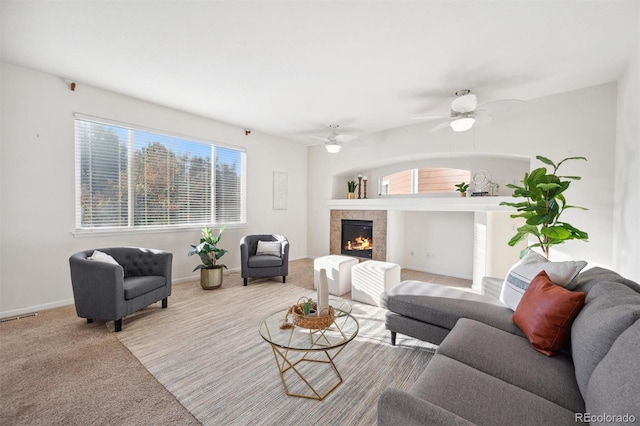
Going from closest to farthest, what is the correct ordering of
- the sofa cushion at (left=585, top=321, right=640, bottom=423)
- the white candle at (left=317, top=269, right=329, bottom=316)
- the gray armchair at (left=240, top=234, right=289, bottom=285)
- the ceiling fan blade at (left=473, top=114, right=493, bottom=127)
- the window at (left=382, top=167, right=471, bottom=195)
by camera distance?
1. the sofa cushion at (left=585, top=321, right=640, bottom=423)
2. the white candle at (left=317, top=269, right=329, bottom=316)
3. the ceiling fan blade at (left=473, top=114, right=493, bottom=127)
4. the gray armchair at (left=240, top=234, right=289, bottom=285)
5. the window at (left=382, top=167, right=471, bottom=195)

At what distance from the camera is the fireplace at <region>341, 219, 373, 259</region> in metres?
5.96

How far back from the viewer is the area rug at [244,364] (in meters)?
1.73

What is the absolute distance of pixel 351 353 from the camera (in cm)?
241

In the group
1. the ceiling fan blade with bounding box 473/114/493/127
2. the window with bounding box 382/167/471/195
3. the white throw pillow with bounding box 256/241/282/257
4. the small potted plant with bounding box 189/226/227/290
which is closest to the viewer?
the ceiling fan blade with bounding box 473/114/493/127

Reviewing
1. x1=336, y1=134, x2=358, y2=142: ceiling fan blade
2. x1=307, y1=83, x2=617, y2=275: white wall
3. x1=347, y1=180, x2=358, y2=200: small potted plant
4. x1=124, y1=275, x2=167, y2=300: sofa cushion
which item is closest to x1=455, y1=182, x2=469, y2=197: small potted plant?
x1=307, y1=83, x2=617, y2=275: white wall

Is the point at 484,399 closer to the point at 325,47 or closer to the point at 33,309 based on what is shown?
the point at 325,47

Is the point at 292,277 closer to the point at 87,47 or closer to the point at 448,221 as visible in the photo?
the point at 448,221

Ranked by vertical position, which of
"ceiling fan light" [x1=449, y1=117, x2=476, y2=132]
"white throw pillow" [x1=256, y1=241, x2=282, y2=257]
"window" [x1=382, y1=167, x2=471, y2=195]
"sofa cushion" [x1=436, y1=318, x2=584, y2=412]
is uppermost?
"ceiling fan light" [x1=449, y1=117, x2=476, y2=132]

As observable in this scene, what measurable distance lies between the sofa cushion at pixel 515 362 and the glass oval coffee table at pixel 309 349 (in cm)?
70

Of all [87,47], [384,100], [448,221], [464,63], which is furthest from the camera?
[448,221]

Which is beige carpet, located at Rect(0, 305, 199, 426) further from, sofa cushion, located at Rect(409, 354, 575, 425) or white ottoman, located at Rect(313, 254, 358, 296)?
white ottoman, located at Rect(313, 254, 358, 296)

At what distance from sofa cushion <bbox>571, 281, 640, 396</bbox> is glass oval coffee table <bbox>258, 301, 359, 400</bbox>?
1.18m

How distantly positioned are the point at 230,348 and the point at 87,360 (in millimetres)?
1134

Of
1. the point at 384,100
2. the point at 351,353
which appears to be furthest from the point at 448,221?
the point at 351,353
